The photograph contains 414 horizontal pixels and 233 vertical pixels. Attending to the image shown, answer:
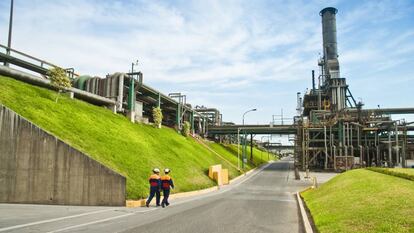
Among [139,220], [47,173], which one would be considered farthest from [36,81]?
[139,220]

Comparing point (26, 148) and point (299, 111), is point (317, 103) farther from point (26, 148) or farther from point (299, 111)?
point (26, 148)

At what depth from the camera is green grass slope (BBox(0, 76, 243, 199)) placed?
63.4ft

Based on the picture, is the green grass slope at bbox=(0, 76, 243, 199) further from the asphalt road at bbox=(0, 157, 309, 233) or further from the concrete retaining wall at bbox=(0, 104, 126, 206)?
the asphalt road at bbox=(0, 157, 309, 233)

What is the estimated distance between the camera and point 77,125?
22562 millimetres

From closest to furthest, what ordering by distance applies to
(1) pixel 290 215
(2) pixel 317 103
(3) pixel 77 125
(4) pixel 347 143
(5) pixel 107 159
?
1. (1) pixel 290 215
2. (5) pixel 107 159
3. (3) pixel 77 125
4. (4) pixel 347 143
5. (2) pixel 317 103

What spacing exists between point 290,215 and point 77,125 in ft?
50.3

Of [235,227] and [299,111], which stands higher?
[299,111]

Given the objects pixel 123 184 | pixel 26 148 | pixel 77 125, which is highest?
pixel 77 125

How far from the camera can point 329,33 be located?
67188 mm

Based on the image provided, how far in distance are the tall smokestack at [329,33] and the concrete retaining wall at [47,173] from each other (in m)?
59.4

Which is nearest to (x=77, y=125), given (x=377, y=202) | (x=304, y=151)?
(x=377, y=202)

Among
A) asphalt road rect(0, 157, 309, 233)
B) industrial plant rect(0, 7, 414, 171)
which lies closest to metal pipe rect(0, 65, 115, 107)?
industrial plant rect(0, 7, 414, 171)

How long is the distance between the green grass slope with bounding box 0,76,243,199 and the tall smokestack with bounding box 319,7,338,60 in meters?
45.8

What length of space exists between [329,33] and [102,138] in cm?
5733
